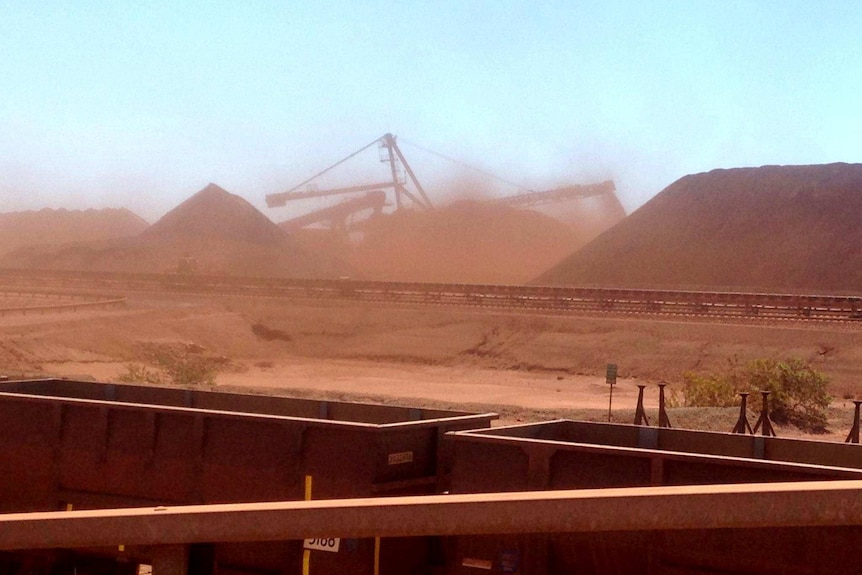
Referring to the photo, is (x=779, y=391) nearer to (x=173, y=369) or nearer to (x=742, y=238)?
(x=173, y=369)

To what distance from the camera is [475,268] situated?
354 ft

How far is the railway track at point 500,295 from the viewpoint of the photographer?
1913 inches

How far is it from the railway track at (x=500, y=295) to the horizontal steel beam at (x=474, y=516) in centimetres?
4570

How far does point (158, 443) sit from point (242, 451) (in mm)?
915

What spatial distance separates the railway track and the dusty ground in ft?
10.9

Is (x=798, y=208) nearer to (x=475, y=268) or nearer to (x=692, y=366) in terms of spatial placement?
(x=475, y=268)

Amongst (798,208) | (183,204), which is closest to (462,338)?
(798,208)

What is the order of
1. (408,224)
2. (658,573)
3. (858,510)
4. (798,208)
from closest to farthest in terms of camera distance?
(858,510)
(658,573)
(798,208)
(408,224)

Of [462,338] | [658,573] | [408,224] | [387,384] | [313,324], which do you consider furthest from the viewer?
[408,224]

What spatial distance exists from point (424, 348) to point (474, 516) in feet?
150

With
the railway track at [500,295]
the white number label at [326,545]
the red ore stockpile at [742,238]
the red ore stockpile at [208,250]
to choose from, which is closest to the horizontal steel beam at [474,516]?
the white number label at [326,545]

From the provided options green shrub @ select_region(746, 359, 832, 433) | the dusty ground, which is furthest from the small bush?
green shrub @ select_region(746, 359, 832, 433)

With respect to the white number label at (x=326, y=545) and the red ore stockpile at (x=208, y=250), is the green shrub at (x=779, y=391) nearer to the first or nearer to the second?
the white number label at (x=326, y=545)

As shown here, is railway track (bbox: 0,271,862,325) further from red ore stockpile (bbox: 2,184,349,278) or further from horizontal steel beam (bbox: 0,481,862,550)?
horizontal steel beam (bbox: 0,481,862,550)
